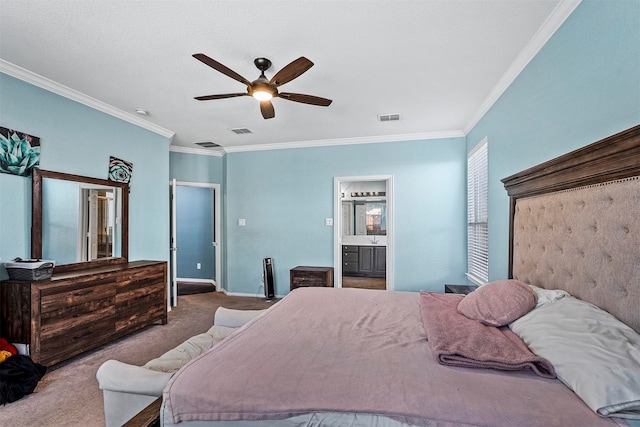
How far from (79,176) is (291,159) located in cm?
287

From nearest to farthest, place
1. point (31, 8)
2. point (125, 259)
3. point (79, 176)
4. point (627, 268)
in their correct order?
1. point (627, 268)
2. point (31, 8)
3. point (79, 176)
4. point (125, 259)

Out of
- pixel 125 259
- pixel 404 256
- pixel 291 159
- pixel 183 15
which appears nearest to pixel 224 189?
pixel 291 159

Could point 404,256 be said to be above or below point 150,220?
below

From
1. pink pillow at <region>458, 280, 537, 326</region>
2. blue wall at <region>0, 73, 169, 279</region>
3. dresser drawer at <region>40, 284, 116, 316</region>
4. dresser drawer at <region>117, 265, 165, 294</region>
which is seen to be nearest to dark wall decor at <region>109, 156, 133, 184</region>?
blue wall at <region>0, 73, 169, 279</region>

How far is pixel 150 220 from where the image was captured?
4.11 metres

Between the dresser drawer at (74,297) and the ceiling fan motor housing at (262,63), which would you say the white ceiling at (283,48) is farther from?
the dresser drawer at (74,297)

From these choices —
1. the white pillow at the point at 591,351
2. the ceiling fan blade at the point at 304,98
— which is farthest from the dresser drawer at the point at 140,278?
the white pillow at the point at 591,351

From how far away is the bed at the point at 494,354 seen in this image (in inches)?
37.3

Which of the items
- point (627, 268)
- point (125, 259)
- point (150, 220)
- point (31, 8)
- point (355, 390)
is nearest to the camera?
point (355, 390)

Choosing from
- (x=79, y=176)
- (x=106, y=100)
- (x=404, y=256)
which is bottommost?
(x=404, y=256)

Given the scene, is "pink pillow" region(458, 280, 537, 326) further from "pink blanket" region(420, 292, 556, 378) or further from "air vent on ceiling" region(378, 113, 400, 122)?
"air vent on ceiling" region(378, 113, 400, 122)

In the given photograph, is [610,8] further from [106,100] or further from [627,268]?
[106,100]

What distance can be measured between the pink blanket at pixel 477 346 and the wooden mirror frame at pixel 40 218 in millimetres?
3453

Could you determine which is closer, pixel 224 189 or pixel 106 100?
pixel 106 100
